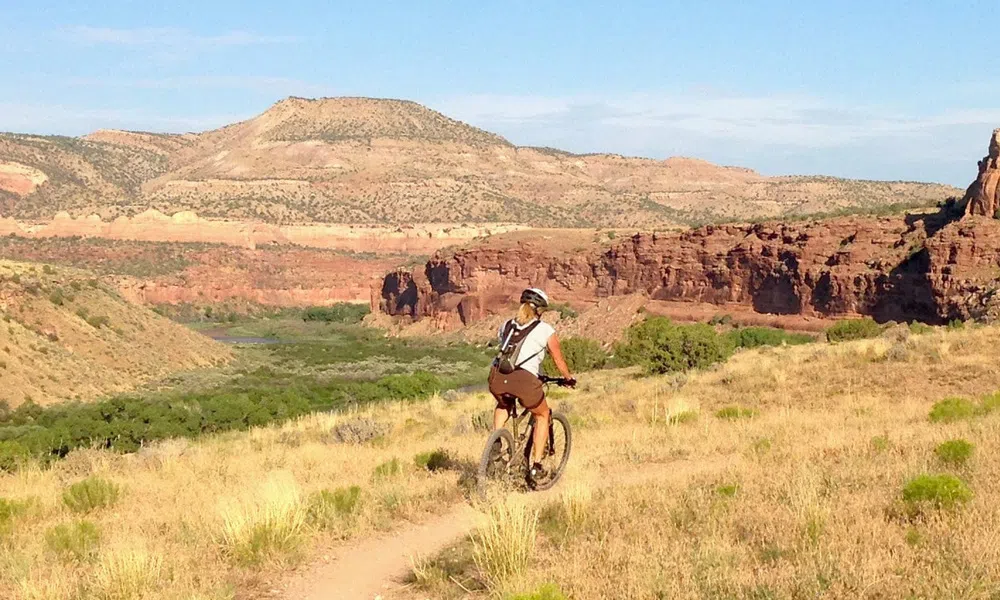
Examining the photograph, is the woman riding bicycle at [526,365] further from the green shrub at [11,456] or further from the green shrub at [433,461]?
the green shrub at [11,456]

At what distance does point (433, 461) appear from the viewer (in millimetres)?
10195

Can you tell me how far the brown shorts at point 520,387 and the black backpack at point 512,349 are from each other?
56 mm

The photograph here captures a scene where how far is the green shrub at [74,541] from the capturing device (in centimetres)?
655

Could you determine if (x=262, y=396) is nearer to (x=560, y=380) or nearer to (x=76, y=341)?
(x=76, y=341)

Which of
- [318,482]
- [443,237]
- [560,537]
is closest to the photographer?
[560,537]

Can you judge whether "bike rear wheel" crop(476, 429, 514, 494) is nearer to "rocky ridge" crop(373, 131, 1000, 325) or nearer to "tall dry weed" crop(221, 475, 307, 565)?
"tall dry weed" crop(221, 475, 307, 565)

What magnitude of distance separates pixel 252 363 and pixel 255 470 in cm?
5588

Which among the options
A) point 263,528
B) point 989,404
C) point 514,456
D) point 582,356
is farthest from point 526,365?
point 582,356

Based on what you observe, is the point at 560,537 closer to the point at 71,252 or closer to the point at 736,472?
the point at 736,472

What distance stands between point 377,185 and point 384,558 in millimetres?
152741

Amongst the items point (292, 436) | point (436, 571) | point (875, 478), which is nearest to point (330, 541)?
point (436, 571)

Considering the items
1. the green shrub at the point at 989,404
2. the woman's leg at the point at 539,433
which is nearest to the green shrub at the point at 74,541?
the woman's leg at the point at 539,433

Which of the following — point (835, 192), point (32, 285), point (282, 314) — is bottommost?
point (282, 314)

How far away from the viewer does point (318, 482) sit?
9750 mm
